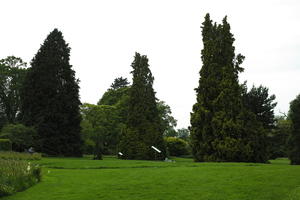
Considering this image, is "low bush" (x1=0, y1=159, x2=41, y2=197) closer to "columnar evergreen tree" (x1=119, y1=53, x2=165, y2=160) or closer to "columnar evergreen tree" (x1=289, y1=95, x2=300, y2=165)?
"columnar evergreen tree" (x1=119, y1=53, x2=165, y2=160)

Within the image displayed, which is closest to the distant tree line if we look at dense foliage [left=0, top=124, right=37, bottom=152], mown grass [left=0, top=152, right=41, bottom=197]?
mown grass [left=0, top=152, right=41, bottom=197]

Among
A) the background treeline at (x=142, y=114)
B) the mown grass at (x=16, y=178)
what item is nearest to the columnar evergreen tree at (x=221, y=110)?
the background treeline at (x=142, y=114)

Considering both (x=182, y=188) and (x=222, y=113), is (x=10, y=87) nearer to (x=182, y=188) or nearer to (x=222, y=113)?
(x=222, y=113)

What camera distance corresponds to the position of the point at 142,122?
36438mm

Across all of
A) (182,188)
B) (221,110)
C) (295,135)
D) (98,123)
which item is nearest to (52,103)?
(98,123)

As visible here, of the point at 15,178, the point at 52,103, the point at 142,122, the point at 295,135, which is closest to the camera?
the point at 15,178

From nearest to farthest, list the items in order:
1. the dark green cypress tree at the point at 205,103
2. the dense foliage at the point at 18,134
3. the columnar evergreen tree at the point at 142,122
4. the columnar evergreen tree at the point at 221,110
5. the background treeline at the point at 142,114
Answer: the columnar evergreen tree at the point at 221,110
the background treeline at the point at 142,114
the dark green cypress tree at the point at 205,103
the dense foliage at the point at 18,134
the columnar evergreen tree at the point at 142,122

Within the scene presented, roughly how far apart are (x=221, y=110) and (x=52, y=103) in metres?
23.4

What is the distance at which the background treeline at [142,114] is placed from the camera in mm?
27188

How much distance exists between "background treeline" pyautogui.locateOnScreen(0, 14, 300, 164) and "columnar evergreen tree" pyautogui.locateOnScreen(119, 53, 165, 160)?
0.35ft

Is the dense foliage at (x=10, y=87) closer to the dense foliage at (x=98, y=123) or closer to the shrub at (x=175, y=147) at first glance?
the dense foliage at (x=98, y=123)

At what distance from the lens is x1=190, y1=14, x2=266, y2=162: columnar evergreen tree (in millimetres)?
26203

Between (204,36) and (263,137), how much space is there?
1032cm

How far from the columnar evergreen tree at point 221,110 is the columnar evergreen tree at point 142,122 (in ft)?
24.7
